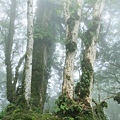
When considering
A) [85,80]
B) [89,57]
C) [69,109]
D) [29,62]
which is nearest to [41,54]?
[29,62]

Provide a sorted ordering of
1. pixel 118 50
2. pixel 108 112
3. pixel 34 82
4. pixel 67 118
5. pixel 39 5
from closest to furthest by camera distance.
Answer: pixel 67 118 → pixel 34 82 → pixel 39 5 → pixel 118 50 → pixel 108 112

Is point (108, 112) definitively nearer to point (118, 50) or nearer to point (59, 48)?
point (59, 48)

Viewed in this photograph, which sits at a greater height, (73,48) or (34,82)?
(73,48)

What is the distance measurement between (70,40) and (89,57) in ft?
3.61

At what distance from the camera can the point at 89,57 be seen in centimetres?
970

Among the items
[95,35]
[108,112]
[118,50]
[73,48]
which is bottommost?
[108,112]

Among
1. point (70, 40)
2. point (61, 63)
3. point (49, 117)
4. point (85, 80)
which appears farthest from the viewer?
point (61, 63)

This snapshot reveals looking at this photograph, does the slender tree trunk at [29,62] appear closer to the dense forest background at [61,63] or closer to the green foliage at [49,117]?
the dense forest background at [61,63]

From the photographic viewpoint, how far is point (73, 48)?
9.59m

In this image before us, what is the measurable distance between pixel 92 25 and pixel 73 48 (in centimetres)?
154

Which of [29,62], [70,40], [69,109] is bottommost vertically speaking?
[69,109]

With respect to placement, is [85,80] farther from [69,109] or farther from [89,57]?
[69,109]

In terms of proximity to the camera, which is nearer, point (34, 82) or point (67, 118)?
point (67, 118)

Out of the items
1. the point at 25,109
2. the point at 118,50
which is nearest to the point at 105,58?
the point at 118,50
